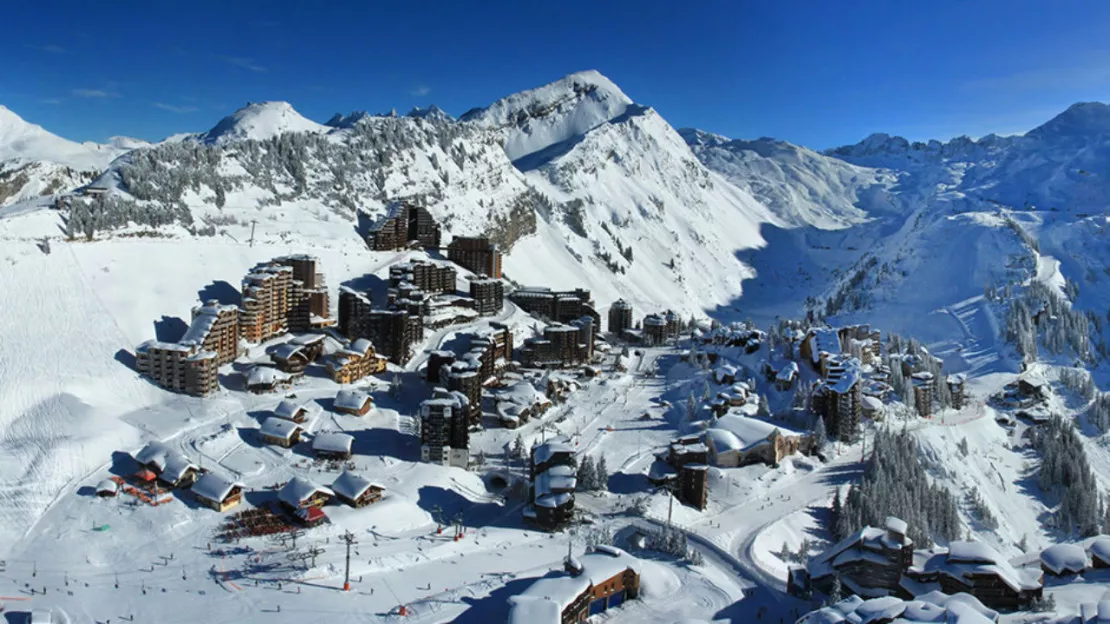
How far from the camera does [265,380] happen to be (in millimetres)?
67812

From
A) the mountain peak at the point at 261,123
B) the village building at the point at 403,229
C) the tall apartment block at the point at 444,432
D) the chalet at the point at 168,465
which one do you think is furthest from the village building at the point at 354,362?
the mountain peak at the point at 261,123

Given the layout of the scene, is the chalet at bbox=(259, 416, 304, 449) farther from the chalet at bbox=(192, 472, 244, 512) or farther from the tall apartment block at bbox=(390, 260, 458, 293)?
the tall apartment block at bbox=(390, 260, 458, 293)

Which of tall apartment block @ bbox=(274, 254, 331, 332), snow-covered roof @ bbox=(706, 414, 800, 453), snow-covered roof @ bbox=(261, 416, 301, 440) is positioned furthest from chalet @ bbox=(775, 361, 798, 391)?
snow-covered roof @ bbox=(261, 416, 301, 440)

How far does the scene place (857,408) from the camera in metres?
77.8

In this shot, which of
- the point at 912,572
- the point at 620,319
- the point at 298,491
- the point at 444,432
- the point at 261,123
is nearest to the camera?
the point at 912,572

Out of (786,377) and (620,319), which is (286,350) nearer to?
(786,377)

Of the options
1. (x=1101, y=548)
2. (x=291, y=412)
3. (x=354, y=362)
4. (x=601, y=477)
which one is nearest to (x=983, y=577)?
(x=1101, y=548)

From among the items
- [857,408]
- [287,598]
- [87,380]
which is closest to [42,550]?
[287,598]

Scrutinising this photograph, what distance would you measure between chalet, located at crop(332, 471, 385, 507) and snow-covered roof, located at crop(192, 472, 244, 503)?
5.75 m

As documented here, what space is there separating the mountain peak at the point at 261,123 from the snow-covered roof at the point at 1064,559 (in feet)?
378

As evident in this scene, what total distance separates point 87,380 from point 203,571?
25822 mm

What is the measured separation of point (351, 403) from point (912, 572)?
41.2 meters

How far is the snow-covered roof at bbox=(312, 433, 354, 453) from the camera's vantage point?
59031 mm

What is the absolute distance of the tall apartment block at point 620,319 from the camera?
11362 cm
